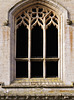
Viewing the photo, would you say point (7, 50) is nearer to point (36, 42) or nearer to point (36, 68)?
point (36, 42)

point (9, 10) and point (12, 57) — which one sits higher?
point (9, 10)

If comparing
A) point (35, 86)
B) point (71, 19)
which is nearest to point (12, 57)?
point (35, 86)

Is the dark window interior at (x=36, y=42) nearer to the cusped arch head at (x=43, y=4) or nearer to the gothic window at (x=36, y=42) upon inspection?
the gothic window at (x=36, y=42)

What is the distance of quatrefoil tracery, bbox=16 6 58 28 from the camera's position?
18.2 feet

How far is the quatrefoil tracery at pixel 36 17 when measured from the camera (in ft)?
18.2

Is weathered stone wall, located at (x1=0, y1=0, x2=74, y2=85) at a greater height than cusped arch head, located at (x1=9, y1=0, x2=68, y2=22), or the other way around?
cusped arch head, located at (x1=9, y1=0, x2=68, y2=22)

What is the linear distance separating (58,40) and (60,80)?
1.72m

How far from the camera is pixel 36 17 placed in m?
5.55

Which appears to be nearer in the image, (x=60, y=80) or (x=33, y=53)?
(x=60, y=80)

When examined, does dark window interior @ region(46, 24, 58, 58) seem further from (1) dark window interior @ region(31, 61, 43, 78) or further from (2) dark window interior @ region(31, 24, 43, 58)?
(1) dark window interior @ region(31, 61, 43, 78)

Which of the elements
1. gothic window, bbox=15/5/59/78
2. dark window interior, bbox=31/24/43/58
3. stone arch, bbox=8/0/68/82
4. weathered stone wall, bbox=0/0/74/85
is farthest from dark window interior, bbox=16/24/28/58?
weathered stone wall, bbox=0/0/74/85

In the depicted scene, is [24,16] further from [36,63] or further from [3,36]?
[36,63]

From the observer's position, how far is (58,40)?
5484 mm

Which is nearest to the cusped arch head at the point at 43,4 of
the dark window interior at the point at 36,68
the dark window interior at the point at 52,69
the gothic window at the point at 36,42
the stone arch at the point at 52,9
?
the stone arch at the point at 52,9
